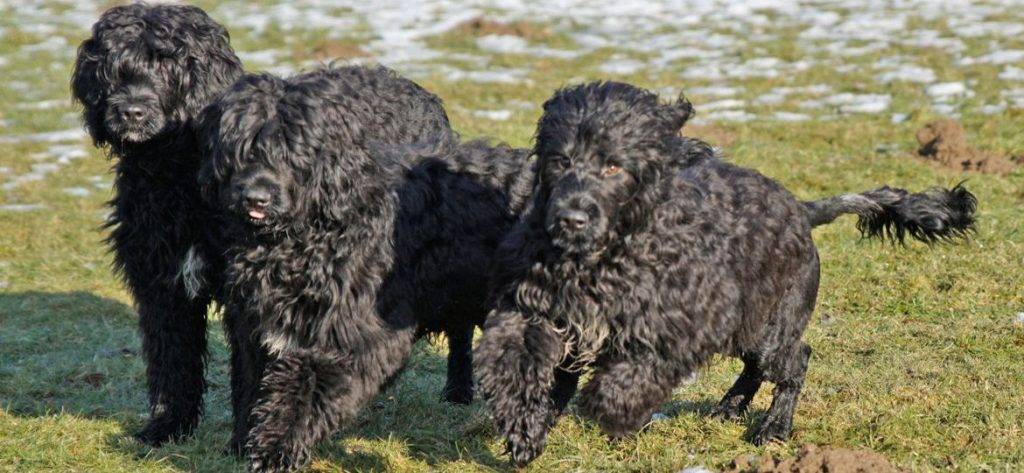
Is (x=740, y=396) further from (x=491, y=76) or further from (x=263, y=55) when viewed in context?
(x=263, y=55)

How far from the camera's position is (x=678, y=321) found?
5.83 metres

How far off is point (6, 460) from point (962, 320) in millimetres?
6484

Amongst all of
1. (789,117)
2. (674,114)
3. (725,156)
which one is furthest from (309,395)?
(789,117)

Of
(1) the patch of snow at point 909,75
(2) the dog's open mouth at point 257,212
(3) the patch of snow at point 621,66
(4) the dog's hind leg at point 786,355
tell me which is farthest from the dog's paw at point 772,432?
(3) the patch of snow at point 621,66

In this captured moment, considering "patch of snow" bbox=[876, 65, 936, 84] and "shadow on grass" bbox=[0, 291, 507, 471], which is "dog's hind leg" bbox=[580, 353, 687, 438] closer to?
"shadow on grass" bbox=[0, 291, 507, 471]

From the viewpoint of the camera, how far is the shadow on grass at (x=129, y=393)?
6.80 meters

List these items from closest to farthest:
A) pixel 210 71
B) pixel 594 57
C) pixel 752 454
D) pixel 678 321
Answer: pixel 678 321 < pixel 752 454 < pixel 210 71 < pixel 594 57

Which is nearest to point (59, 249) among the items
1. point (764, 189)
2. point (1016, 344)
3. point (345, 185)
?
point (345, 185)

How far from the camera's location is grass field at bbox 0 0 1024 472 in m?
6.76

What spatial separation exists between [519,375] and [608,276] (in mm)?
635

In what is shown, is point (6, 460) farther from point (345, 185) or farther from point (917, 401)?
point (917, 401)

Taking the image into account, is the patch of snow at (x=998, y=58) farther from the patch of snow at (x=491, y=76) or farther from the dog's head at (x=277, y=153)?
the dog's head at (x=277, y=153)

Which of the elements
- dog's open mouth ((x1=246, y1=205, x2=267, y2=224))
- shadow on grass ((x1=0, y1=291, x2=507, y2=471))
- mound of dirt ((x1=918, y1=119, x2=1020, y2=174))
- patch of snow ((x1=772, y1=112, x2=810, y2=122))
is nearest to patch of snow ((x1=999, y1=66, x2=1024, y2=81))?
mound of dirt ((x1=918, y1=119, x2=1020, y2=174))

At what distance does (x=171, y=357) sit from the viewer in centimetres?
713
